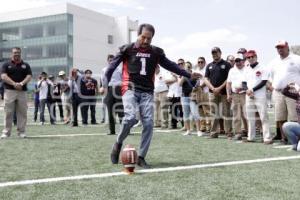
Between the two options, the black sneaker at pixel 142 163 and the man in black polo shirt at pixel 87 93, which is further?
the man in black polo shirt at pixel 87 93

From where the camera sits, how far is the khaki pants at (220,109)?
1066cm

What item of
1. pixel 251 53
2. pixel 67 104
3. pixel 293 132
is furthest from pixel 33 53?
pixel 293 132

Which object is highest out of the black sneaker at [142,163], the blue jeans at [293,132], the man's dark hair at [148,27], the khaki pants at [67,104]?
the man's dark hair at [148,27]

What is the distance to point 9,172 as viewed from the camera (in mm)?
5645

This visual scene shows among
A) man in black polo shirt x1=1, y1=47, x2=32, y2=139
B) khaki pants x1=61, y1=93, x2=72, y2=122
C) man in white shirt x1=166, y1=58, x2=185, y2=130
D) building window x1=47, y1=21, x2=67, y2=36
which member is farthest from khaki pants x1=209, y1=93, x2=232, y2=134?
building window x1=47, y1=21, x2=67, y2=36

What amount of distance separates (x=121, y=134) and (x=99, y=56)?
82075mm

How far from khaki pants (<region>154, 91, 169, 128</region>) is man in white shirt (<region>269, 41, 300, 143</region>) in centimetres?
496

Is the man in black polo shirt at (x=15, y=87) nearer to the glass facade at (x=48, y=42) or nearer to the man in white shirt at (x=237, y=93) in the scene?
the man in white shirt at (x=237, y=93)

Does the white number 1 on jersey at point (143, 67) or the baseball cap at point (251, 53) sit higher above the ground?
the baseball cap at point (251, 53)

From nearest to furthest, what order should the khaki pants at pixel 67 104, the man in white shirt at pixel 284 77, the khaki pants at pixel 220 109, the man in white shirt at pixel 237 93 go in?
the man in white shirt at pixel 284 77 → the man in white shirt at pixel 237 93 → the khaki pants at pixel 220 109 → the khaki pants at pixel 67 104

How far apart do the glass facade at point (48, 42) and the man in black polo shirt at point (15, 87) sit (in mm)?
67928

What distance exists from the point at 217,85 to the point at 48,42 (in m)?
71.7

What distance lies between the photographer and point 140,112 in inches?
251

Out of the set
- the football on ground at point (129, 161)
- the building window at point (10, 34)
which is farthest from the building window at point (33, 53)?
the football on ground at point (129, 161)
